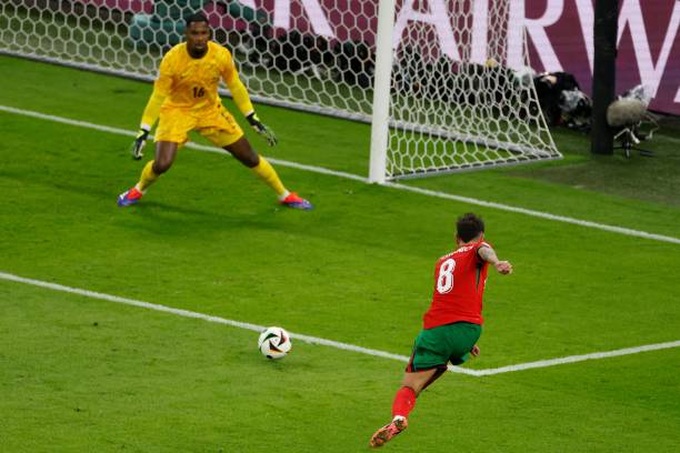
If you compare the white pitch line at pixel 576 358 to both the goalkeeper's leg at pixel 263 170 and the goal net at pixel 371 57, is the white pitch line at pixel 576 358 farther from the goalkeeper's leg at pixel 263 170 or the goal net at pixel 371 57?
the goal net at pixel 371 57

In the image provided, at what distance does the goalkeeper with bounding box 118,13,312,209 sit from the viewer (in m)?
16.8

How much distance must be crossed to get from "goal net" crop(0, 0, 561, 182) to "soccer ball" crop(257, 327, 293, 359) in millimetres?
6253

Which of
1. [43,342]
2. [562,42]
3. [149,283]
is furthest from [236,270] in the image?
[562,42]

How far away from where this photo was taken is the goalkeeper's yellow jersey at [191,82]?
1683cm

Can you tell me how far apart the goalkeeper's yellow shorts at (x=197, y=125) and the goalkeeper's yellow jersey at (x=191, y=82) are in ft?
0.17

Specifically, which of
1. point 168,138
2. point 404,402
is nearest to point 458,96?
point 168,138

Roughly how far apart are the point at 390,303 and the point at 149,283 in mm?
2023

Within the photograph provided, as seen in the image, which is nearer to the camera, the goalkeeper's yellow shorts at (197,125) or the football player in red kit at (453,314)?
the football player in red kit at (453,314)

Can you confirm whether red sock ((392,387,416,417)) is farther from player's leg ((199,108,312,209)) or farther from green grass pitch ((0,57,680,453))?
player's leg ((199,108,312,209))

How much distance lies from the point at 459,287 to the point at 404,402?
0.78m

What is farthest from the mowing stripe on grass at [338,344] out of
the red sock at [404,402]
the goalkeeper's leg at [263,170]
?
the goalkeeper's leg at [263,170]

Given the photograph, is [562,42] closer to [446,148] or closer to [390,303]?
[446,148]

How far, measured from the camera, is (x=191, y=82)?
16984 millimetres

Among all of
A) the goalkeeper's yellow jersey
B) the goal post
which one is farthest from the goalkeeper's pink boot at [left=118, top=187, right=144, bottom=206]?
the goal post
